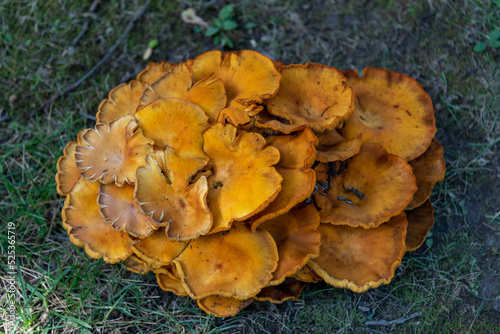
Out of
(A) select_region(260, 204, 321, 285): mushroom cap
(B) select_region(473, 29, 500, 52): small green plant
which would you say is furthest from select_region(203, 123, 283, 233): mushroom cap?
(B) select_region(473, 29, 500, 52): small green plant

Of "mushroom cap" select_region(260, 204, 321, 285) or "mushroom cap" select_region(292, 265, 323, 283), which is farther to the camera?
"mushroom cap" select_region(292, 265, 323, 283)

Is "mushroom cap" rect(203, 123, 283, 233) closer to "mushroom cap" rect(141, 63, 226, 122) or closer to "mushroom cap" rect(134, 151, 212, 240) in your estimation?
"mushroom cap" rect(134, 151, 212, 240)

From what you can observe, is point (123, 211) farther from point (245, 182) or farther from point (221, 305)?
point (221, 305)

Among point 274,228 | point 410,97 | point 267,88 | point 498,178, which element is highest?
point 267,88

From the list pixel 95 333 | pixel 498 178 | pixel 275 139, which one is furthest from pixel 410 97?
pixel 95 333

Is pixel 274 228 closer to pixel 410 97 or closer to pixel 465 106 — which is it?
pixel 410 97

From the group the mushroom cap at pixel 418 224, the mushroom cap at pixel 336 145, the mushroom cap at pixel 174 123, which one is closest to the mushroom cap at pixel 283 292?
the mushroom cap at pixel 418 224

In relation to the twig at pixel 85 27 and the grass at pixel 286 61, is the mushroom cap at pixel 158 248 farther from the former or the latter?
the twig at pixel 85 27
